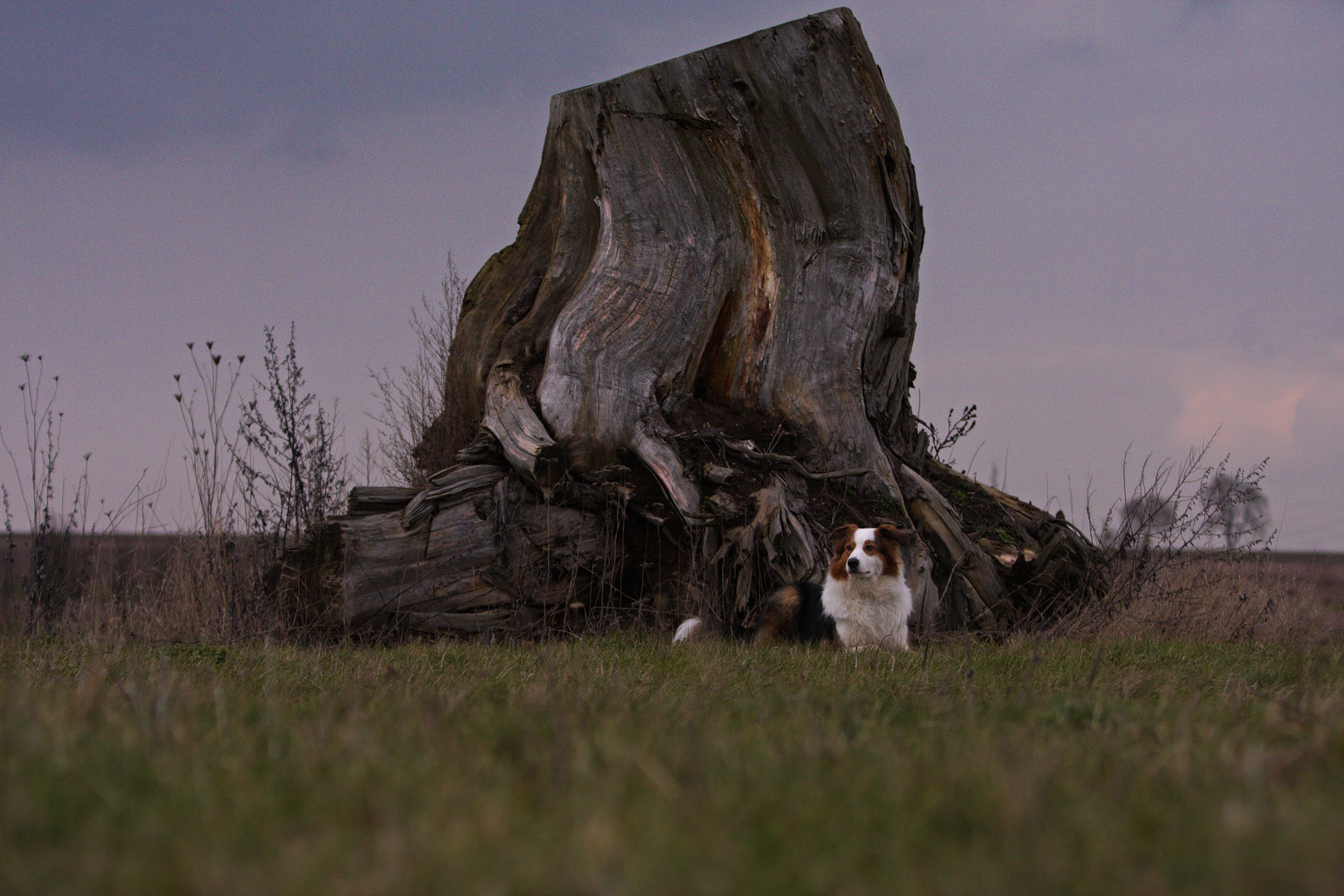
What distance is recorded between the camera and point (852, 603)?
7.54 metres

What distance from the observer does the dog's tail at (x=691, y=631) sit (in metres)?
7.91

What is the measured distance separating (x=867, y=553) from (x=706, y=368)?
361cm

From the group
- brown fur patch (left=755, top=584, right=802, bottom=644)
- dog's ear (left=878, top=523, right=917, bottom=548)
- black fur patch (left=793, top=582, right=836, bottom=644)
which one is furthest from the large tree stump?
dog's ear (left=878, top=523, right=917, bottom=548)

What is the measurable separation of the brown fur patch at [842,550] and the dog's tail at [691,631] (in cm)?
112

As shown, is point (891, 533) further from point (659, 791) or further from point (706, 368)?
point (659, 791)

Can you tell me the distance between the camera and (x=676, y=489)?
883 centimetres

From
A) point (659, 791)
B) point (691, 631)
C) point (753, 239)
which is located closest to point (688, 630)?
point (691, 631)

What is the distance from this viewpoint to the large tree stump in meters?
8.68

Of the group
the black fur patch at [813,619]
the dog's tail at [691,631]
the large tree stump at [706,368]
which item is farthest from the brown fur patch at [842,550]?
the dog's tail at [691,631]

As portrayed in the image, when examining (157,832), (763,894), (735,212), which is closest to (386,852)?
(157,832)

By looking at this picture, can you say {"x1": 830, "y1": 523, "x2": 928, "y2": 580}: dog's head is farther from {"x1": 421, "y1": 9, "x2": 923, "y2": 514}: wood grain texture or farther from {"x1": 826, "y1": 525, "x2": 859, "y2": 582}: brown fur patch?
{"x1": 421, "y1": 9, "x2": 923, "y2": 514}: wood grain texture

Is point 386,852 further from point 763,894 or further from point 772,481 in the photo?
point 772,481

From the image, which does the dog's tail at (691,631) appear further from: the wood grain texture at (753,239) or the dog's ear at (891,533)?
the wood grain texture at (753,239)

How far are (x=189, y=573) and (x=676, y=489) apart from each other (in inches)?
172
